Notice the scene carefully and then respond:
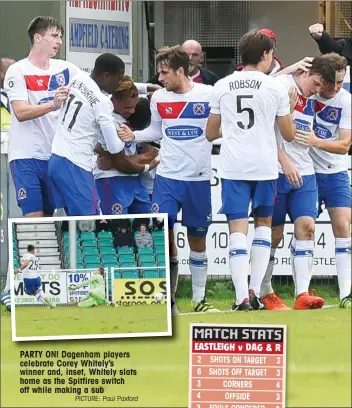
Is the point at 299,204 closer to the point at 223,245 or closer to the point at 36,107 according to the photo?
the point at 223,245

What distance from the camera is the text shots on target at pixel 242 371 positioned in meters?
6.29

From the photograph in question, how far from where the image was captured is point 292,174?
6.37 m

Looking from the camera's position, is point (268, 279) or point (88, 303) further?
point (268, 279)

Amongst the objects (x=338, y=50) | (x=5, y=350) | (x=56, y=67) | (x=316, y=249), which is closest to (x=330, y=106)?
(x=338, y=50)

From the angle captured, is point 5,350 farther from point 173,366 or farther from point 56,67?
point 56,67

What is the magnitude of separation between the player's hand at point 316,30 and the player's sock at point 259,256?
905mm

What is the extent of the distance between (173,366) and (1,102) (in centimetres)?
146

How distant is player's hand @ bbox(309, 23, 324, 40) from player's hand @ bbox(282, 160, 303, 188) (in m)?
0.58

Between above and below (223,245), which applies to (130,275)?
below

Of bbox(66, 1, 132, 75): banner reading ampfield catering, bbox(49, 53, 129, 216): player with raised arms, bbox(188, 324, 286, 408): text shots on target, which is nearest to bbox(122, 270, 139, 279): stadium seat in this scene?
bbox(49, 53, 129, 216): player with raised arms

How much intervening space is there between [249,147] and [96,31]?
870mm

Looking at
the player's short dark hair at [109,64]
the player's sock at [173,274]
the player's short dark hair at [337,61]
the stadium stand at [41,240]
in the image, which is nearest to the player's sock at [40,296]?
the stadium stand at [41,240]

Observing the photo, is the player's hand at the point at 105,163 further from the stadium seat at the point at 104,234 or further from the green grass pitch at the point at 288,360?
the green grass pitch at the point at 288,360

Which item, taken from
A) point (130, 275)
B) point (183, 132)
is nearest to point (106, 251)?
point (130, 275)
